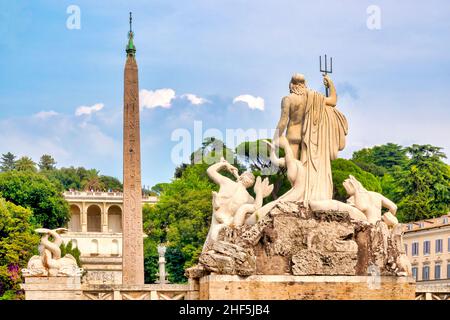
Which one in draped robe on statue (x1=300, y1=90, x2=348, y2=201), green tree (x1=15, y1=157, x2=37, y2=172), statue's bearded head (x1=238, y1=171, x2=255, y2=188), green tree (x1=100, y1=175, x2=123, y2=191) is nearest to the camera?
draped robe on statue (x1=300, y1=90, x2=348, y2=201)

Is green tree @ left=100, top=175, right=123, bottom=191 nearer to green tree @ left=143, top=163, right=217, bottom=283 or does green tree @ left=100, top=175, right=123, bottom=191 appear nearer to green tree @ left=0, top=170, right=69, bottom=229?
green tree @ left=0, top=170, right=69, bottom=229

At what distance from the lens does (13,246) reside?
8406 centimetres

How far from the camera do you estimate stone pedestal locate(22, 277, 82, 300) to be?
37.8m

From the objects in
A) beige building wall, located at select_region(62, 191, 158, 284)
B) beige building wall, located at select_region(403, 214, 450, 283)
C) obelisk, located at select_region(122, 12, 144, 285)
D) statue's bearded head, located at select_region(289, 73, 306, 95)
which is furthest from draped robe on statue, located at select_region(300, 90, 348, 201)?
beige building wall, located at select_region(62, 191, 158, 284)

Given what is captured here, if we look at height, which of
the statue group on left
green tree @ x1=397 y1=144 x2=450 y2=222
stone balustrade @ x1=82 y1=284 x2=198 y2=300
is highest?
green tree @ x1=397 y1=144 x2=450 y2=222

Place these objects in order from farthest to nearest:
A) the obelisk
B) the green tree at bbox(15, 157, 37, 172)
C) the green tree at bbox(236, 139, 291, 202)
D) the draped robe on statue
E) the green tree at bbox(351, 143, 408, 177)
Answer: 1. the green tree at bbox(15, 157, 37, 172)
2. the green tree at bbox(351, 143, 408, 177)
3. the green tree at bbox(236, 139, 291, 202)
4. the obelisk
5. the draped robe on statue

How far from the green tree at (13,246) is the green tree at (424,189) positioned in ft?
75.6

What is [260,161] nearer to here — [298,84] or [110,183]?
[298,84]

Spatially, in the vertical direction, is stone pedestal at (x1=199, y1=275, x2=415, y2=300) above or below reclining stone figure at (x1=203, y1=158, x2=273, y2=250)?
below

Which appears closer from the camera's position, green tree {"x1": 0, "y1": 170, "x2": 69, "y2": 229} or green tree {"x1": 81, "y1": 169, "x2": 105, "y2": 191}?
green tree {"x1": 0, "y1": 170, "x2": 69, "y2": 229}

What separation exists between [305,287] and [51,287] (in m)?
7.11

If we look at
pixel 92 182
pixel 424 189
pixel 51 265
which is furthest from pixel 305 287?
pixel 92 182

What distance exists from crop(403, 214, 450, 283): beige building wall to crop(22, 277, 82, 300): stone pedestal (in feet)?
160
